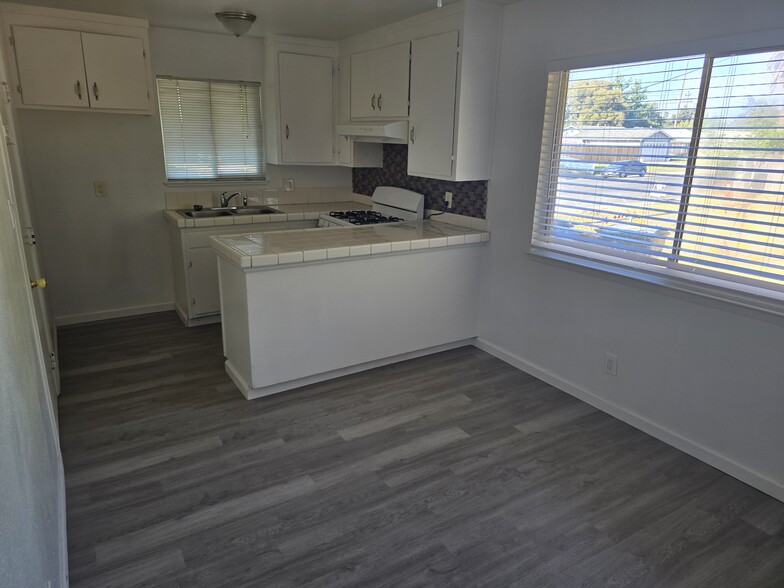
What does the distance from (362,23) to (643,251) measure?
255cm

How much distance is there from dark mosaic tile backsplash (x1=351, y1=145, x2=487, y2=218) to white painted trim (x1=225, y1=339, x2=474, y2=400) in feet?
3.30

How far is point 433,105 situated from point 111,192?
2.67m

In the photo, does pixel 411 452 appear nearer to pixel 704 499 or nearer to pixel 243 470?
pixel 243 470

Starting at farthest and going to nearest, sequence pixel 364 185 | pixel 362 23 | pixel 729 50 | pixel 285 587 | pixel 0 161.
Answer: pixel 364 185
pixel 362 23
pixel 729 50
pixel 0 161
pixel 285 587

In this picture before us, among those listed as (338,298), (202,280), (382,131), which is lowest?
(202,280)

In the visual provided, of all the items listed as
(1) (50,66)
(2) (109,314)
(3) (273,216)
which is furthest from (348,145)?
(2) (109,314)

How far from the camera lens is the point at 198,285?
4.17m

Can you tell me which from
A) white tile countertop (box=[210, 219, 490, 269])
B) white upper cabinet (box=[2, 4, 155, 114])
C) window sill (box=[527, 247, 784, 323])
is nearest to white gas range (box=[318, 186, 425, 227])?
white tile countertop (box=[210, 219, 490, 269])

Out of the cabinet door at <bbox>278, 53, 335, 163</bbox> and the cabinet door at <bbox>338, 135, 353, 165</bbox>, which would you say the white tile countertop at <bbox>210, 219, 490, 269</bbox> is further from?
the cabinet door at <bbox>278, 53, 335, 163</bbox>

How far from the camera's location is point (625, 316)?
2.85 metres

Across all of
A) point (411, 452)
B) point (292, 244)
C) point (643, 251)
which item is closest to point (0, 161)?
point (292, 244)

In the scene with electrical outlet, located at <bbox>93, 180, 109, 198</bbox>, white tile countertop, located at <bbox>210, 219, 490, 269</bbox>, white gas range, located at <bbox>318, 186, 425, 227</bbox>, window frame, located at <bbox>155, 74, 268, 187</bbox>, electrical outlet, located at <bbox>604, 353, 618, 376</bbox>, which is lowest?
electrical outlet, located at <bbox>604, 353, 618, 376</bbox>

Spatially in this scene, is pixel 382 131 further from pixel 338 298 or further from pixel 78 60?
pixel 78 60

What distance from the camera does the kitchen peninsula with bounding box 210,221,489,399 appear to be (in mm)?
2998
